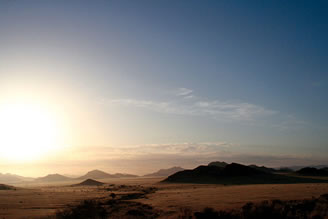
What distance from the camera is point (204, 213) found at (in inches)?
784

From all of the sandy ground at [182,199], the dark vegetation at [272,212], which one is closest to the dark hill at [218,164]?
the sandy ground at [182,199]

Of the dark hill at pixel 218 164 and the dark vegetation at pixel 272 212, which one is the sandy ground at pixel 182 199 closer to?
the dark vegetation at pixel 272 212

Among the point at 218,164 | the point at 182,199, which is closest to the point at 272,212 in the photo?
the point at 182,199

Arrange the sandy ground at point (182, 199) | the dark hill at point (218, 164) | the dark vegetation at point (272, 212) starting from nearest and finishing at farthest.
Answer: the dark vegetation at point (272, 212) < the sandy ground at point (182, 199) < the dark hill at point (218, 164)

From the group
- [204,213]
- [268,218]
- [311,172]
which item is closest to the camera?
[268,218]

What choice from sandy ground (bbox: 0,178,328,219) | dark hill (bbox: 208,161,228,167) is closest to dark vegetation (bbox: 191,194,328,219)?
sandy ground (bbox: 0,178,328,219)

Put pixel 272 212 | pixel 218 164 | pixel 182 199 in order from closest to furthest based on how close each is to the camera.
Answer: pixel 272 212
pixel 182 199
pixel 218 164

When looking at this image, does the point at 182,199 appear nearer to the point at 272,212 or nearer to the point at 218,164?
the point at 272,212

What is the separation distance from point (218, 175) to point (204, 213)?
243 ft

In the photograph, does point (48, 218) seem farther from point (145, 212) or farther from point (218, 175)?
point (218, 175)

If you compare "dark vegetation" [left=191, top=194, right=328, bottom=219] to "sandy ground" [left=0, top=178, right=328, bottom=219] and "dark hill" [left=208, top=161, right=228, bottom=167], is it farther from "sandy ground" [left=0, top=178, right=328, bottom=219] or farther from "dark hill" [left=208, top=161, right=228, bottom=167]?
"dark hill" [left=208, top=161, right=228, bottom=167]

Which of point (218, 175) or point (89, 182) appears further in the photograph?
point (89, 182)

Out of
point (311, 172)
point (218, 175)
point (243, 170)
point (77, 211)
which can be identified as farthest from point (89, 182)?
point (77, 211)

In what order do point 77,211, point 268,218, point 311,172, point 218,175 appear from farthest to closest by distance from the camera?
point 311,172 < point 218,175 < point 77,211 < point 268,218
